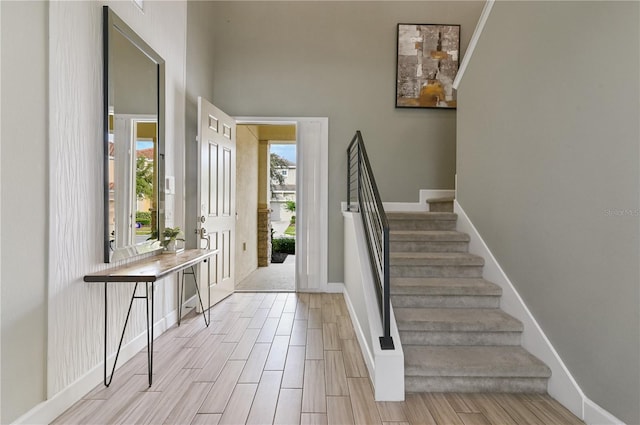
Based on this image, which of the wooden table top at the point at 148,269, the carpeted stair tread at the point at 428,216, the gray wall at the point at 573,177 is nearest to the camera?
the gray wall at the point at 573,177

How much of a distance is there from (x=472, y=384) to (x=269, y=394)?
1.25 m

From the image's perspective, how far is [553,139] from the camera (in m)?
2.13

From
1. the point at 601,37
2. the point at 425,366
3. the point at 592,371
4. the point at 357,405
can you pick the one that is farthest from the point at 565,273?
the point at 357,405

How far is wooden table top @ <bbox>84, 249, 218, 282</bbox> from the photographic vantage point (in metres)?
1.97

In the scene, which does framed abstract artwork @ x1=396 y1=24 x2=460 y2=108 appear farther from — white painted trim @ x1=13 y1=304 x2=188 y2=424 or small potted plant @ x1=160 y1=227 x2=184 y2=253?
white painted trim @ x1=13 y1=304 x2=188 y2=424

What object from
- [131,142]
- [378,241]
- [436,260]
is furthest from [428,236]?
[131,142]

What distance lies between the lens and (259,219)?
264 inches

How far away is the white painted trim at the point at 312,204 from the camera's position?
4.46 m

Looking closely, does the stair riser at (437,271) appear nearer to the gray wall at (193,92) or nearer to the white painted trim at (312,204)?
the white painted trim at (312,204)

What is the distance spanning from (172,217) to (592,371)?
10.7 feet

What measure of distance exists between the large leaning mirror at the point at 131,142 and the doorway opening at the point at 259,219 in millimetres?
1957

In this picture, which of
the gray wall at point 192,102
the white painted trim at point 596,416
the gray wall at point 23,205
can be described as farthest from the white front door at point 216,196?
the white painted trim at point 596,416

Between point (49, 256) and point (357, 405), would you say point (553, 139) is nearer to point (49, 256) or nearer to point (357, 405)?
point (357, 405)

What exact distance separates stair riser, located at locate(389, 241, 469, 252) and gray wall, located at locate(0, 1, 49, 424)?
2569mm
